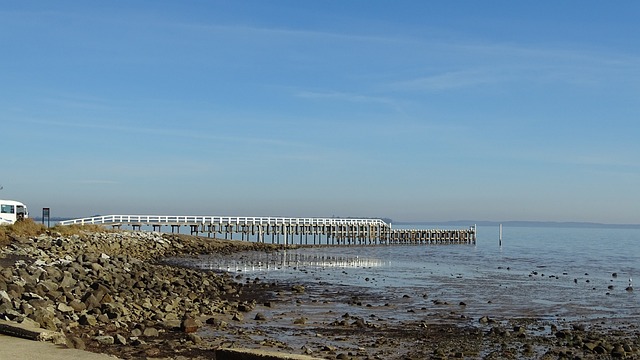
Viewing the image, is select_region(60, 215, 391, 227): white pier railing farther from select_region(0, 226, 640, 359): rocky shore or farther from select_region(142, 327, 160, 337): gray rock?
select_region(142, 327, 160, 337): gray rock

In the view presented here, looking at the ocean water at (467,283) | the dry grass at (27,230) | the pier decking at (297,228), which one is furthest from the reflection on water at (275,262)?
the pier decking at (297,228)

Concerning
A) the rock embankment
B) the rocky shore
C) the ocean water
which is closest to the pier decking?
the ocean water

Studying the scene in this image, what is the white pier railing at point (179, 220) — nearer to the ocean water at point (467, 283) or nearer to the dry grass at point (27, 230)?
the dry grass at point (27, 230)

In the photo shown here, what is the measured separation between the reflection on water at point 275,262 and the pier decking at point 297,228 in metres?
12.3

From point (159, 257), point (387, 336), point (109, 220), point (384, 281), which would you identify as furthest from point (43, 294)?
point (109, 220)

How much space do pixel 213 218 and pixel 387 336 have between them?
1914 inches

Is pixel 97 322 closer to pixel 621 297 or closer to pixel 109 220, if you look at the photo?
pixel 621 297

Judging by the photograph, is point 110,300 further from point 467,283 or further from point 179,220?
point 179,220

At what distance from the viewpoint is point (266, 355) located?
30.3ft

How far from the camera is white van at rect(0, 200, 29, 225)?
4715 centimetres

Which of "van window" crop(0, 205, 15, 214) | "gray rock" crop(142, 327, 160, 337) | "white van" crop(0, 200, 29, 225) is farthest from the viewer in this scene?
"van window" crop(0, 205, 15, 214)

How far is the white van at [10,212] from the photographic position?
47147mm

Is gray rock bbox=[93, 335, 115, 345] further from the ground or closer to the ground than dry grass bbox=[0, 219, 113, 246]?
closer to the ground

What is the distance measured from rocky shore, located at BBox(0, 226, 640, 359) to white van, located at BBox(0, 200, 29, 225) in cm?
2220
